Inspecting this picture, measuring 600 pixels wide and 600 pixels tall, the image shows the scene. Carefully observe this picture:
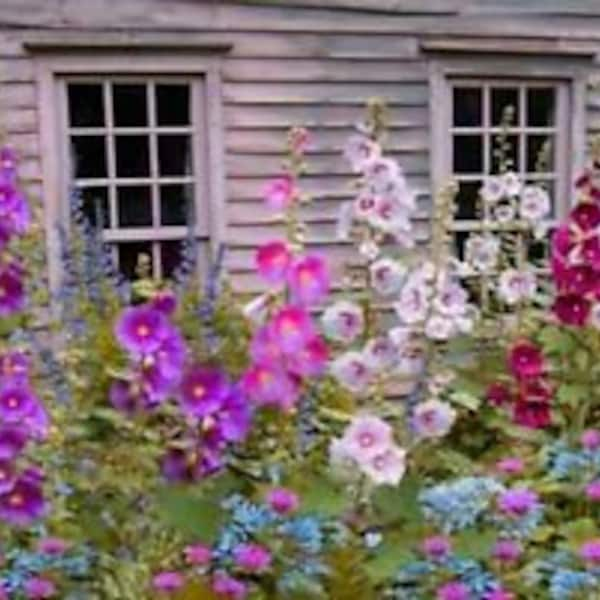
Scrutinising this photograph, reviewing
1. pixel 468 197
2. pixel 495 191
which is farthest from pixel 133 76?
pixel 495 191

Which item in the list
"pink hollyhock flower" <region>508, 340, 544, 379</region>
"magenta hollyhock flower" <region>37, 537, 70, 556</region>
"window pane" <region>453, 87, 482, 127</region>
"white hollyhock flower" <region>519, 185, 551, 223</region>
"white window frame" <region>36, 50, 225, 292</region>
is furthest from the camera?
"window pane" <region>453, 87, 482, 127</region>

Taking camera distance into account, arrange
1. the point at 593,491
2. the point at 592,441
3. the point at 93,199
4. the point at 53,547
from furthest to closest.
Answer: the point at 93,199, the point at 592,441, the point at 593,491, the point at 53,547

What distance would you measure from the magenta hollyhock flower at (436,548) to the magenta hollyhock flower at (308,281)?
320 mm

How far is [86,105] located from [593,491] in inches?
172

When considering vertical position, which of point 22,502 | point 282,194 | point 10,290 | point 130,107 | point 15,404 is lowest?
point 22,502

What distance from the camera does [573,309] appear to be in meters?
2.31

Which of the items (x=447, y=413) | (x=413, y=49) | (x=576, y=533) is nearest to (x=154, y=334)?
(x=447, y=413)

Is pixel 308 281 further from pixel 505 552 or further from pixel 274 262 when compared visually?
pixel 505 552

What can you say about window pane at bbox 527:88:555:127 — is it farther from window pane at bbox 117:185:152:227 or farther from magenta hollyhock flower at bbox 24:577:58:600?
magenta hollyhock flower at bbox 24:577:58:600

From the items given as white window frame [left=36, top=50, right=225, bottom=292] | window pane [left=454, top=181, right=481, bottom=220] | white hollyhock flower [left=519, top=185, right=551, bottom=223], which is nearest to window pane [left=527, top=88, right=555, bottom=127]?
window pane [left=454, top=181, right=481, bottom=220]

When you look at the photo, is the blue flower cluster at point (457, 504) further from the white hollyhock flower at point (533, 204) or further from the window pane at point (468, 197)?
the window pane at point (468, 197)

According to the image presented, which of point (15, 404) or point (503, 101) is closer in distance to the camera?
point (15, 404)

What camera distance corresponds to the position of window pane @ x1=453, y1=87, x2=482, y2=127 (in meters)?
6.49

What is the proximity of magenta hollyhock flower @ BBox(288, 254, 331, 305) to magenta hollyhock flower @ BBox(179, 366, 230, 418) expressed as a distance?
0.42 ft
